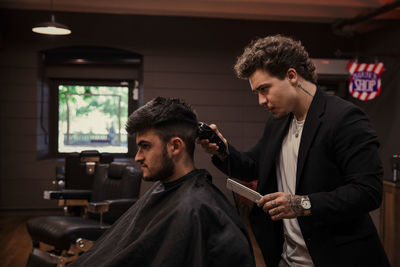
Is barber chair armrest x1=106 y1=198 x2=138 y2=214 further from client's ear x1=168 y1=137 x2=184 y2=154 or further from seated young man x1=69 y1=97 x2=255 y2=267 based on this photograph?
client's ear x1=168 y1=137 x2=184 y2=154

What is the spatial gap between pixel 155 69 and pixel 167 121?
178 inches

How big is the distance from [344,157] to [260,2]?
14.0 ft

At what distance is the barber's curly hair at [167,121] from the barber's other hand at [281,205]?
1.19 ft

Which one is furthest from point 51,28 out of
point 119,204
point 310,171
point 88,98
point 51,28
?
point 310,171

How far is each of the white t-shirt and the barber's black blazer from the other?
0.07 m

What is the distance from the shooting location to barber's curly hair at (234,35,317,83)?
1.43 m

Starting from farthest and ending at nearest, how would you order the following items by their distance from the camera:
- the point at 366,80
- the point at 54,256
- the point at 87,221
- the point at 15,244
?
the point at 366,80, the point at 15,244, the point at 87,221, the point at 54,256

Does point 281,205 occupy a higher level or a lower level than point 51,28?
lower

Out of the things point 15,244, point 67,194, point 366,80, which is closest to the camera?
point 67,194

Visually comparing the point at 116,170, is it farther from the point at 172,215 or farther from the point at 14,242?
the point at 172,215

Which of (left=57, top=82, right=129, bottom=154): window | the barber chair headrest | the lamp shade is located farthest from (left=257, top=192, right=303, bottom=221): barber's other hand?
(left=57, top=82, right=129, bottom=154): window

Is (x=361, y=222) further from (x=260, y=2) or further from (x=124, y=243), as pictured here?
(x=260, y=2)

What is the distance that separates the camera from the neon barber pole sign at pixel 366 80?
17.5ft

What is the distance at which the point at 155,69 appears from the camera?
19.5 ft
